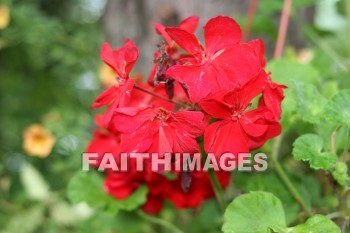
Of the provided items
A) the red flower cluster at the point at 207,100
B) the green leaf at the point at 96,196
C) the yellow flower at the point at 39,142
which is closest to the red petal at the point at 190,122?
the red flower cluster at the point at 207,100

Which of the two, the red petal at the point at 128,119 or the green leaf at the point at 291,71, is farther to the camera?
the green leaf at the point at 291,71

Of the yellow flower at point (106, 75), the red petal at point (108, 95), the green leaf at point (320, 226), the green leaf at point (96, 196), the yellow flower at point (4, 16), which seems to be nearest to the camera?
the green leaf at point (320, 226)

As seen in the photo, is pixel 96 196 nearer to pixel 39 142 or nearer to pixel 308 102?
pixel 308 102

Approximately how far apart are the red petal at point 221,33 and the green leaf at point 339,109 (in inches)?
5.1

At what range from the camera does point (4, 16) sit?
1581mm

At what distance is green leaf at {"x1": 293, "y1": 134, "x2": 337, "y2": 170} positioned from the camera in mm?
664

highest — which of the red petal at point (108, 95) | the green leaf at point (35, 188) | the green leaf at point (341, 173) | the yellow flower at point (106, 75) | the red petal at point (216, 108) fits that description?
the yellow flower at point (106, 75)

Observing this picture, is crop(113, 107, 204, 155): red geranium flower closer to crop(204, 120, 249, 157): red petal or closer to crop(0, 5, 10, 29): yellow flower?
crop(204, 120, 249, 157): red petal

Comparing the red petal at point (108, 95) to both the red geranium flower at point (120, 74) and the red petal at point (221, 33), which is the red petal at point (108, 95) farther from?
the red petal at point (221, 33)

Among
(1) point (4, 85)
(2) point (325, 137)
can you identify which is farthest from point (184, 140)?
(1) point (4, 85)

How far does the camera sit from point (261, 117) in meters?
0.67

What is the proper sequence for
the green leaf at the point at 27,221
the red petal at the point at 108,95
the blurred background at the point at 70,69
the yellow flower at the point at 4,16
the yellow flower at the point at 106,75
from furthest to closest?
the yellow flower at the point at 106,75
the yellow flower at the point at 4,16
the green leaf at the point at 27,221
the blurred background at the point at 70,69
the red petal at the point at 108,95

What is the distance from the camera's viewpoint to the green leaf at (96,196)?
87 cm

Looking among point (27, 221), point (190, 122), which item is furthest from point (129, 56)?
point (27, 221)
